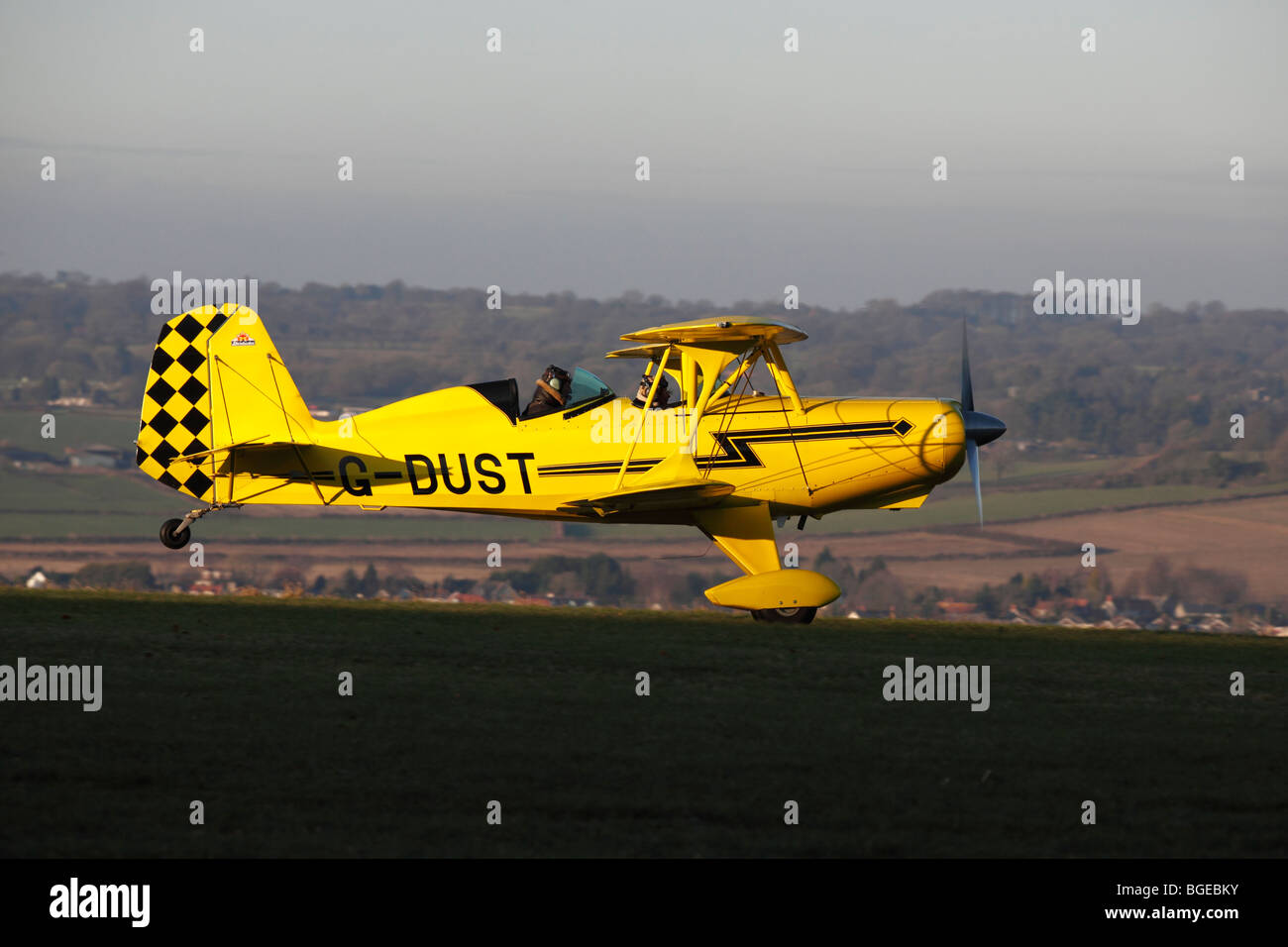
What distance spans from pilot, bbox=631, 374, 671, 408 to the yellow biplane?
2 centimetres

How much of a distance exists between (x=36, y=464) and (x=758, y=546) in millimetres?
106646

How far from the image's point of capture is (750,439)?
48.7 ft

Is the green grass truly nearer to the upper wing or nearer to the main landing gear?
the main landing gear

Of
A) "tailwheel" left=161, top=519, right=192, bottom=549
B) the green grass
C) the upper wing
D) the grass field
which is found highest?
the green grass

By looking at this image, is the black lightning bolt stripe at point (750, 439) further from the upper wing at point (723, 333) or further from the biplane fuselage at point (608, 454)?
the upper wing at point (723, 333)

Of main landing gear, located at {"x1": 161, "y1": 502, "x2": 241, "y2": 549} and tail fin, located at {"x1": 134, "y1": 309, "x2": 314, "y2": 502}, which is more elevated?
tail fin, located at {"x1": 134, "y1": 309, "x2": 314, "y2": 502}

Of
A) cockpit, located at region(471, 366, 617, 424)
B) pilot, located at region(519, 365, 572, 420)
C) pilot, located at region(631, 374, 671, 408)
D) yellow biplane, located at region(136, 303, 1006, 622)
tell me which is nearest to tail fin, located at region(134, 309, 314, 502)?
yellow biplane, located at region(136, 303, 1006, 622)

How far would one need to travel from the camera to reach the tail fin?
15812mm

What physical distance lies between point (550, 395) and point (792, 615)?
3.67 m

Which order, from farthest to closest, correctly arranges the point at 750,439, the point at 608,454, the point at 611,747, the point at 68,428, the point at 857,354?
the point at 857,354 < the point at 68,428 < the point at 608,454 < the point at 750,439 < the point at 611,747

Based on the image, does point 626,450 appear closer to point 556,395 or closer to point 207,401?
point 556,395

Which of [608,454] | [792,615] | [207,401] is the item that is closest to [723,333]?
[608,454]

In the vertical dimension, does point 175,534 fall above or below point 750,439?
below

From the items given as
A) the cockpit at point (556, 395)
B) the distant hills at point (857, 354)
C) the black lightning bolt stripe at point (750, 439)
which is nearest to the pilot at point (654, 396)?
the cockpit at point (556, 395)
